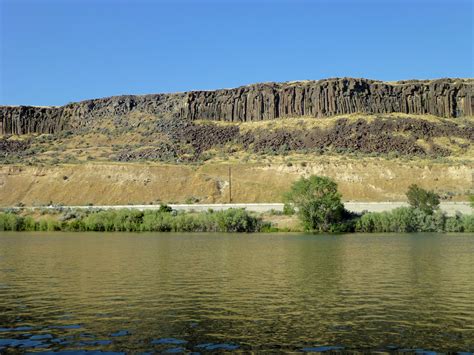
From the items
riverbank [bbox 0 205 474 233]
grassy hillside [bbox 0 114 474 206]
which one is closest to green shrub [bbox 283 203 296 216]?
riverbank [bbox 0 205 474 233]

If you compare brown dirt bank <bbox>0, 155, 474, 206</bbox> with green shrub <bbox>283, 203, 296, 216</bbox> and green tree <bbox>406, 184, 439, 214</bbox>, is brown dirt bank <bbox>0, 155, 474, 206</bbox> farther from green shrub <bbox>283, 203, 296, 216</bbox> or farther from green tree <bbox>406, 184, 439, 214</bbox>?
green shrub <bbox>283, 203, 296, 216</bbox>

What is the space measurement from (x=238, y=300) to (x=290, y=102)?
364ft

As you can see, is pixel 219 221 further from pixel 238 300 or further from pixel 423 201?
pixel 238 300

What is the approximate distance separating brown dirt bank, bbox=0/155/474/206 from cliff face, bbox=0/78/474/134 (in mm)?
26851

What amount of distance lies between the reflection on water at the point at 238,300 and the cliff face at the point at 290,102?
9138 centimetres

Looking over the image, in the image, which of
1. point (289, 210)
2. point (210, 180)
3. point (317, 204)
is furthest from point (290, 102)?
point (317, 204)

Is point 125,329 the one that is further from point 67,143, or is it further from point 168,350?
point 67,143

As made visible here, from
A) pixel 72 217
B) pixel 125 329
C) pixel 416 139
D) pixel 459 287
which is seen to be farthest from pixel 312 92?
pixel 125 329

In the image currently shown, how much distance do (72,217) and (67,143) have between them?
60624 millimetres

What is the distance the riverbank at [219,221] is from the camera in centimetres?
6056

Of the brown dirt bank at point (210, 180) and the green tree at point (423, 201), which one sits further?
the brown dirt bank at point (210, 180)

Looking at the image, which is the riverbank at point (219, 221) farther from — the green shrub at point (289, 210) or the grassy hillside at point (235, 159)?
the grassy hillside at point (235, 159)

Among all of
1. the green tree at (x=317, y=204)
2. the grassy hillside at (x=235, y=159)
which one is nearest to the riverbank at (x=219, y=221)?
the green tree at (x=317, y=204)

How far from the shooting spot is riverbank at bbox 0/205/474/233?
60.6 m
